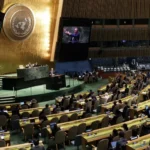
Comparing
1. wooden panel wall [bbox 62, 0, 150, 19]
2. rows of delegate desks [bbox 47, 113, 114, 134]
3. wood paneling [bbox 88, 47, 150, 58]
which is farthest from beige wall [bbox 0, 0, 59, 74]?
rows of delegate desks [bbox 47, 113, 114, 134]

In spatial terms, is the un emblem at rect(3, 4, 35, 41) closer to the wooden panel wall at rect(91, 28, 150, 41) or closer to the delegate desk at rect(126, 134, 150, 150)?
the wooden panel wall at rect(91, 28, 150, 41)

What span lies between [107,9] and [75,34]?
6510 millimetres

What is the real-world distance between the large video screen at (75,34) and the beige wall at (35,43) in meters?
1.52

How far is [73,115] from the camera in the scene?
11.6m

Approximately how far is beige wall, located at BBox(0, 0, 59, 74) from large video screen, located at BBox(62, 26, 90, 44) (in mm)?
1520

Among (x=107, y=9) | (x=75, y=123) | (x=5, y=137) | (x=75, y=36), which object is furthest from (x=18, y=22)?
(x=5, y=137)

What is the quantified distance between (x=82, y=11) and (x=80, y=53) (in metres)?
4.72

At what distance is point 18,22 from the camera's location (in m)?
21.4

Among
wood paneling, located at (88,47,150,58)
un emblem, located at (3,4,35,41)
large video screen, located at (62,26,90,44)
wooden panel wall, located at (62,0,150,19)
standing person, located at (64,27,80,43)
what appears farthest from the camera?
wood paneling, located at (88,47,150,58)

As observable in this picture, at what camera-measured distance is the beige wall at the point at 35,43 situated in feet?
69.7

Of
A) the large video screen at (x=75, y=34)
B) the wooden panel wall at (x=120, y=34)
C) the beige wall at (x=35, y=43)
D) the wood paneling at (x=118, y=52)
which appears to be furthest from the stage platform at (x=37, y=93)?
the wooden panel wall at (x=120, y=34)

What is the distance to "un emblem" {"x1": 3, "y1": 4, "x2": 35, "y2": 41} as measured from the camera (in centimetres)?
2081

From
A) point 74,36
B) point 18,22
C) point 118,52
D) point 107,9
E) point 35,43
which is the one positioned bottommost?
point 118,52

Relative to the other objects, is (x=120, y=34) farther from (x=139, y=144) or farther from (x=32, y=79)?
(x=139, y=144)
